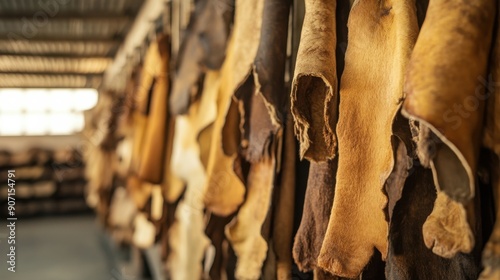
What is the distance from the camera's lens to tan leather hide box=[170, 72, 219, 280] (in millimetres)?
1770

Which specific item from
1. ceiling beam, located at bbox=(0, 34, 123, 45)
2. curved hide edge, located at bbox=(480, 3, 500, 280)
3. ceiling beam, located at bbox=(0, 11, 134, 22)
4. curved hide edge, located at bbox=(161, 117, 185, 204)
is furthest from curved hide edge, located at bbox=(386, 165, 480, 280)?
ceiling beam, located at bbox=(0, 34, 123, 45)

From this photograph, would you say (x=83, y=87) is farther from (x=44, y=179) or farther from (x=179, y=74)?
(x=179, y=74)

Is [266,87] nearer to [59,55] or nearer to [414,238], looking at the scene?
[414,238]

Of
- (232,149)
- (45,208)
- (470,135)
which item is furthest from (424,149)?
(45,208)

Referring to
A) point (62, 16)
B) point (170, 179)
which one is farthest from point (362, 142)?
point (62, 16)

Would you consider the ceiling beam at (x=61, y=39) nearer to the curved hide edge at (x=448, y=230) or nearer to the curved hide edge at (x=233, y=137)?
the curved hide edge at (x=233, y=137)

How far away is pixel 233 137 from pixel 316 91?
1.56 feet

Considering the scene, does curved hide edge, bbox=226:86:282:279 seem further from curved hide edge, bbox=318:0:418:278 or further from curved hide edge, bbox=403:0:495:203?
curved hide edge, bbox=403:0:495:203

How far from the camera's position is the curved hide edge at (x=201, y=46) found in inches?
65.0

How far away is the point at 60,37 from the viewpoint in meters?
5.41

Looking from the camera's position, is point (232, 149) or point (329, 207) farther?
point (232, 149)

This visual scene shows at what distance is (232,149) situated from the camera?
1357mm

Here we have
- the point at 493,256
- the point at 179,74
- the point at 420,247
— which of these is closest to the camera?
the point at 493,256

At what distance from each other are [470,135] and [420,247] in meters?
0.28
